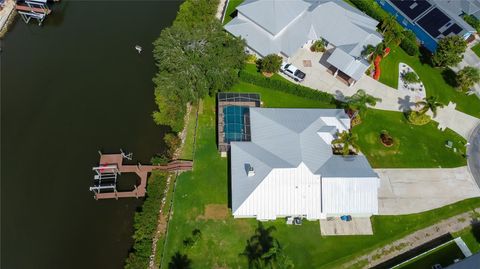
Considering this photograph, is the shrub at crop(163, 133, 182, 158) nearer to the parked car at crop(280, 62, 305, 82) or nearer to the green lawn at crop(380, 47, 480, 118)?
the parked car at crop(280, 62, 305, 82)

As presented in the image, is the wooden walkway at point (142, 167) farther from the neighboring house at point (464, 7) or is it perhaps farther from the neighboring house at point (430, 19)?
the neighboring house at point (464, 7)

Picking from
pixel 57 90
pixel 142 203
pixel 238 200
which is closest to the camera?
pixel 238 200

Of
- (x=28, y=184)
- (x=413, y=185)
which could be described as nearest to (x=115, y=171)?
(x=28, y=184)

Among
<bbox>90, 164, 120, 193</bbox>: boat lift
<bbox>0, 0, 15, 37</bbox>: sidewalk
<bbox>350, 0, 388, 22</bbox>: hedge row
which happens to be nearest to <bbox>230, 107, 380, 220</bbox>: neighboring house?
<bbox>90, 164, 120, 193</bbox>: boat lift

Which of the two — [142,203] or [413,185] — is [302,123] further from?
Result: [142,203]

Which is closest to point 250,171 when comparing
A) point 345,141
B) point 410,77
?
point 345,141
